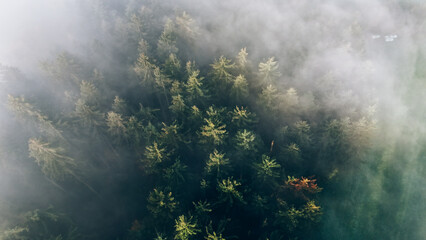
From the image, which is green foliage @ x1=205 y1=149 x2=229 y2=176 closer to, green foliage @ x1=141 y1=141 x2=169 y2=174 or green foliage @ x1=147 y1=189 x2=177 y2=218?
green foliage @ x1=147 y1=189 x2=177 y2=218

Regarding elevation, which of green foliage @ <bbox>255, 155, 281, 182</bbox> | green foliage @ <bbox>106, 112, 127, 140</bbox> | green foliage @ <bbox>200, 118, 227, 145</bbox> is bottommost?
green foliage @ <bbox>255, 155, 281, 182</bbox>

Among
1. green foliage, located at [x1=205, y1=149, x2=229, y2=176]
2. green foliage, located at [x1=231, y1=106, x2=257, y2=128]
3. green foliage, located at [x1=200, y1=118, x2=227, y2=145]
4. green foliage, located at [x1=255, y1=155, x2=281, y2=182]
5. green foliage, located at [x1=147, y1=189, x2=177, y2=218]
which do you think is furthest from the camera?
green foliage, located at [x1=231, y1=106, x2=257, y2=128]

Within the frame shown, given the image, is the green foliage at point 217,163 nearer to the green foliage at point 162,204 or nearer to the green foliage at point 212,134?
the green foliage at point 212,134

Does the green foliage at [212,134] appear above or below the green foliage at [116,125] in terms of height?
above

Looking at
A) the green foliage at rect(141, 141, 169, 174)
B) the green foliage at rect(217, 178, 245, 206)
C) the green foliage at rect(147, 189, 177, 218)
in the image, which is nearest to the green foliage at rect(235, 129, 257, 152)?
the green foliage at rect(217, 178, 245, 206)

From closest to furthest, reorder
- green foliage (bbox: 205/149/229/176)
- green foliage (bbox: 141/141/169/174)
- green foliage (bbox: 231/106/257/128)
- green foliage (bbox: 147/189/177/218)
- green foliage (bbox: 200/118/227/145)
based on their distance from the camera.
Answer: green foliage (bbox: 147/189/177/218), green foliage (bbox: 205/149/229/176), green foliage (bbox: 200/118/227/145), green foliage (bbox: 141/141/169/174), green foliage (bbox: 231/106/257/128)

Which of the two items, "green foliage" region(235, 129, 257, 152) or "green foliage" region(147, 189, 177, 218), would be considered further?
"green foliage" region(235, 129, 257, 152)

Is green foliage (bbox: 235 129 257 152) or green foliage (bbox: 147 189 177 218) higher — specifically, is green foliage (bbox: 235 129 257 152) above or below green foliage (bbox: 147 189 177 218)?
above

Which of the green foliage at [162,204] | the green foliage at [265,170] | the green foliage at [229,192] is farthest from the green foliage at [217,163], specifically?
the green foliage at [162,204]

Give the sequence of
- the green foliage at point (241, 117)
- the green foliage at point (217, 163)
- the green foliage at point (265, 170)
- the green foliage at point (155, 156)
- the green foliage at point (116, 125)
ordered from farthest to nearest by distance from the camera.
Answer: the green foliage at point (116, 125) < the green foliage at point (241, 117) < the green foliage at point (155, 156) < the green foliage at point (265, 170) < the green foliage at point (217, 163)
